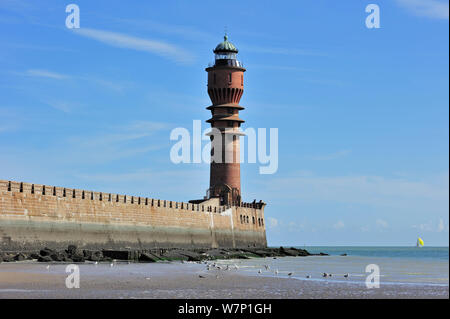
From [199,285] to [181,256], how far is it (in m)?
20.5

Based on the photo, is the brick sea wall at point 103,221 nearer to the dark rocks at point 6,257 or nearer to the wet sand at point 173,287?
the dark rocks at point 6,257

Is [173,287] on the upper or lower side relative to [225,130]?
lower

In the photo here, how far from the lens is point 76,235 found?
3972 centimetres

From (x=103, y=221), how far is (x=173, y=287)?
864 inches

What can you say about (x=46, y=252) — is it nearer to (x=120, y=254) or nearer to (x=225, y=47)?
(x=120, y=254)

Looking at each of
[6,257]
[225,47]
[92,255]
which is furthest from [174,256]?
[225,47]

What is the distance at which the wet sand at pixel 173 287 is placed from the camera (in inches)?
768

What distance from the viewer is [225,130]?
69000 mm

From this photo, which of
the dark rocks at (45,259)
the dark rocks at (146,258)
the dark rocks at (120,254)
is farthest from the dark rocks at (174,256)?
the dark rocks at (45,259)

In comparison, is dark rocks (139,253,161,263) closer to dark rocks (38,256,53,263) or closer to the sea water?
the sea water
